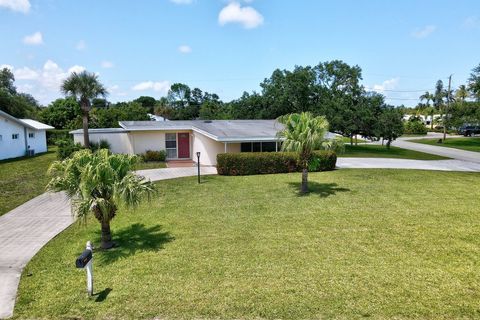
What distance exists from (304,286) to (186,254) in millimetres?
2780

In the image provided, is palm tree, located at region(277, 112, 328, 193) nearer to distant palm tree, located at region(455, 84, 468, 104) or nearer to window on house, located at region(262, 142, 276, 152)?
window on house, located at region(262, 142, 276, 152)

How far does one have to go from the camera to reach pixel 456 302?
16.9 feet

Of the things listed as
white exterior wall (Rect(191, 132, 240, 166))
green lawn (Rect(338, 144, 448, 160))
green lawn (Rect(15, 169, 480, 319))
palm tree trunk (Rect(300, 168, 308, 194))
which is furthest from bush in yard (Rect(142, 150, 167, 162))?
green lawn (Rect(338, 144, 448, 160))

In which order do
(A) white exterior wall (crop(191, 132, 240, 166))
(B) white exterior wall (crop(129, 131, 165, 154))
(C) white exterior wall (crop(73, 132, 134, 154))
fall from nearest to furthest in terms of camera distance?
(A) white exterior wall (crop(191, 132, 240, 166))
(B) white exterior wall (crop(129, 131, 165, 154))
(C) white exterior wall (crop(73, 132, 134, 154))

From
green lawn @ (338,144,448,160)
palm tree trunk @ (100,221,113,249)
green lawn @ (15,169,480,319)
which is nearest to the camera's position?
green lawn @ (15,169,480,319)

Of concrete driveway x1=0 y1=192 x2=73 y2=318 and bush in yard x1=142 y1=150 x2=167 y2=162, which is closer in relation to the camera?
concrete driveway x1=0 y1=192 x2=73 y2=318

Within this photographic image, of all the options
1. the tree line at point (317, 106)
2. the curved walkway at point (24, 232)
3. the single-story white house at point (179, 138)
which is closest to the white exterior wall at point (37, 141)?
the tree line at point (317, 106)

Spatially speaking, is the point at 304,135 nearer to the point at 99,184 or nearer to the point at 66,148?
the point at 99,184

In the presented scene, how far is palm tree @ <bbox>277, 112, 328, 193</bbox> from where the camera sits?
1198cm

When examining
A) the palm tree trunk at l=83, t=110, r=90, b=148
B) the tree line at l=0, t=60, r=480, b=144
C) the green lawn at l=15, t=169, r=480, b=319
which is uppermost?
the tree line at l=0, t=60, r=480, b=144

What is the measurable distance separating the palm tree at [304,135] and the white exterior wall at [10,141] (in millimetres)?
21410

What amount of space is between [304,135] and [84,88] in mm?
17873

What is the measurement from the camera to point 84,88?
76.1ft

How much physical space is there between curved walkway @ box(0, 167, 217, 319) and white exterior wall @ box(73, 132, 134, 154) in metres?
10.5
